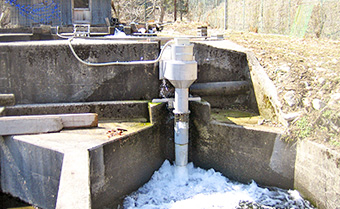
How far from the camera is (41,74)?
19.7 ft

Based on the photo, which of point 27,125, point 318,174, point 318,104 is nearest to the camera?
point 318,174

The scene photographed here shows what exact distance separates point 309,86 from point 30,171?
510 cm

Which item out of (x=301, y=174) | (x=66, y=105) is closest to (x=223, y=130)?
(x=301, y=174)

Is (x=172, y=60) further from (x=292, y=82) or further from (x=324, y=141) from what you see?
(x=324, y=141)

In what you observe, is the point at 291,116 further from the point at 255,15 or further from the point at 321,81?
the point at 255,15

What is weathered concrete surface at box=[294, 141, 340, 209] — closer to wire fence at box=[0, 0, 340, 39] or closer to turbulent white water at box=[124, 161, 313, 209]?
turbulent white water at box=[124, 161, 313, 209]

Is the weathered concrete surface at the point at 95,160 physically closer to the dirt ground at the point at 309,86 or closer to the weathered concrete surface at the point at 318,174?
the dirt ground at the point at 309,86

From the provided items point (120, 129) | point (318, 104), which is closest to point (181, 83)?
point (120, 129)

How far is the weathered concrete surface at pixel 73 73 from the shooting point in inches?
233

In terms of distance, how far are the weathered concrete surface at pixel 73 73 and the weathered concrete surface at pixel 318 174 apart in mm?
2967

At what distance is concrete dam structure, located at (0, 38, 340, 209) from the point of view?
4.89 m

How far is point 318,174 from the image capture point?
4930mm

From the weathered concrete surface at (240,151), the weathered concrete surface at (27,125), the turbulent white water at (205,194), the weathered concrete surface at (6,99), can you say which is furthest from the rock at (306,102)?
the weathered concrete surface at (6,99)

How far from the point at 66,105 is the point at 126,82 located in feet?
4.01
